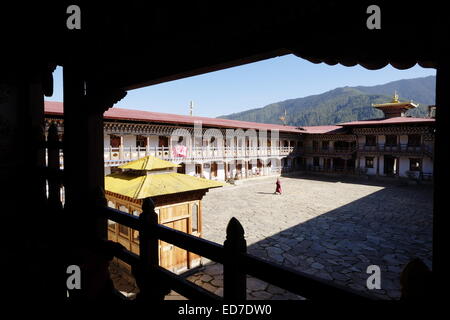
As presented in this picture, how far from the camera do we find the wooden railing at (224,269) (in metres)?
1.33

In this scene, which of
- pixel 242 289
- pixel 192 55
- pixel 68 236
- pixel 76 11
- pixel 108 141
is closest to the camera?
pixel 242 289

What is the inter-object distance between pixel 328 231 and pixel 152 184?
892 cm

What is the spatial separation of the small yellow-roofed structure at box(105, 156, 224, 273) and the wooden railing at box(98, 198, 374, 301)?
212 inches

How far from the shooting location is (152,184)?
8.45 metres

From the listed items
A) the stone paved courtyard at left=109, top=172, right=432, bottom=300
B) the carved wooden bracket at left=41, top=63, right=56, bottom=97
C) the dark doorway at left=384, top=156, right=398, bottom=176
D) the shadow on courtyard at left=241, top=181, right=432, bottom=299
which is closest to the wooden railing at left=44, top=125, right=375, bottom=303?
the carved wooden bracket at left=41, top=63, right=56, bottom=97

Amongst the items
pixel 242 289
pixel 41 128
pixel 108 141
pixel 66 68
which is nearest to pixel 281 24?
pixel 242 289

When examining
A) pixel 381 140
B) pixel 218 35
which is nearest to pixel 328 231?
pixel 218 35

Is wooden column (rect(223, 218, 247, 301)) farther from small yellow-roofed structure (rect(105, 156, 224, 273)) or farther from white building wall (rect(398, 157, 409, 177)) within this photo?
white building wall (rect(398, 157, 409, 177))

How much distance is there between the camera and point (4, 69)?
4.27m

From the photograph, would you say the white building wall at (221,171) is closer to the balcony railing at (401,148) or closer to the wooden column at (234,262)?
the balcony railing at (401,148)

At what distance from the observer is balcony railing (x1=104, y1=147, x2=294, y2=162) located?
1948 centimetres
